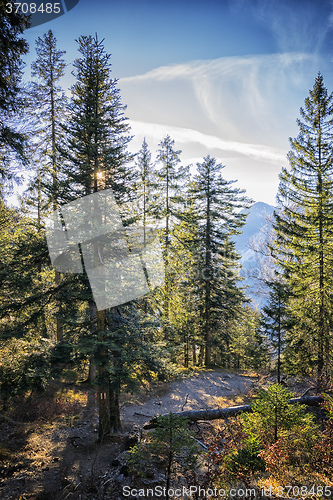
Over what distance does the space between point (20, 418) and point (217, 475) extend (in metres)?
9.05

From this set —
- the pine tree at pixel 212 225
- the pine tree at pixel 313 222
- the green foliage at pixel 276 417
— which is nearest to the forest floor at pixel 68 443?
the green foliage at pixel 276 417

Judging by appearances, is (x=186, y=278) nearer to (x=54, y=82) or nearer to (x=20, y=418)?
(x=20, y=418)

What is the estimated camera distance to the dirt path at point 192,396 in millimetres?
11720

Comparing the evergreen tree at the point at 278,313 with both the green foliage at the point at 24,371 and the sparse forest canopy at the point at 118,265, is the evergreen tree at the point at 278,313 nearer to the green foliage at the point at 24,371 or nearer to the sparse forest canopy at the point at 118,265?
the sparse forest canopy at the point at 118,265

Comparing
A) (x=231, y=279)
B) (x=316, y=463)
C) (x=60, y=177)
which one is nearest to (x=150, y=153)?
(x=60, y=177)

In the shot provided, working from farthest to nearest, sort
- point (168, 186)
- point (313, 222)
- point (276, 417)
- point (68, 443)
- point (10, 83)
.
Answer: point (168, 186), point (313, 222), point (68, 443), point (10, 83), point (276, 417)

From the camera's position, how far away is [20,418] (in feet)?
32.4

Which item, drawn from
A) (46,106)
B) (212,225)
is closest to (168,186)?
(212,225)

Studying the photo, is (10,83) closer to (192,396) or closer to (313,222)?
(313,222)

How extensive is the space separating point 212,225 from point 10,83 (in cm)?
1711

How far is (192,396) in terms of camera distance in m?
14.2

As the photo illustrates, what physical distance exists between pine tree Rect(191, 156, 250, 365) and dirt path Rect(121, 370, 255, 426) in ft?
11.0

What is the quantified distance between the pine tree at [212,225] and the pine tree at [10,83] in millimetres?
15286

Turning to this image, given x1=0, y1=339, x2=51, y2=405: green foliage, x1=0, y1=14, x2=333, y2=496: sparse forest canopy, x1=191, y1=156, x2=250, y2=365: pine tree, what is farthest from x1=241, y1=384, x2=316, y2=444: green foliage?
x1=191, y1=156, x2=250, y2=365: pine tree
